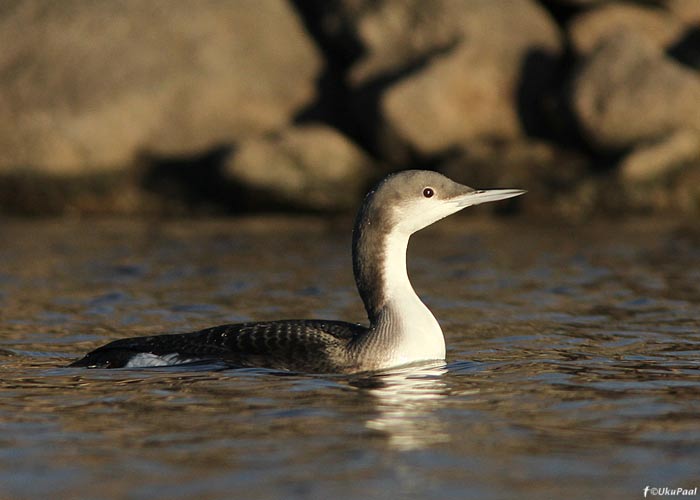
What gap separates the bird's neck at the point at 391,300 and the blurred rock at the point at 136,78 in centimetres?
896

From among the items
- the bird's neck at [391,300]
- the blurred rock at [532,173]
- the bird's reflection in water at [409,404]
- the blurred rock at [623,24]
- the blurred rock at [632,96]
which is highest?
the blurred rock at [623,24]

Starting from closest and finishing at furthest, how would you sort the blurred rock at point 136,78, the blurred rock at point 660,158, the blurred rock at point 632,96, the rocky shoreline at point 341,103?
the blurred rock at point 660,158, the blurred rock at point 632,96, the rocky shoreline at point 341,103, the blurred rock at point 136,78

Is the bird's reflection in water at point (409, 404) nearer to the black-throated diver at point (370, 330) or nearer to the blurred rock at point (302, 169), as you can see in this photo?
the black-throated diver at point (370, 330)

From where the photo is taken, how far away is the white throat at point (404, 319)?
645cm

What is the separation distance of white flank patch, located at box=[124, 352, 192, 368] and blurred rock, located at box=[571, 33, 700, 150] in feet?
28.6

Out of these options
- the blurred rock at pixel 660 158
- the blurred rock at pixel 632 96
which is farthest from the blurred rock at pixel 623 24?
the blurred rock at pixel 660 158

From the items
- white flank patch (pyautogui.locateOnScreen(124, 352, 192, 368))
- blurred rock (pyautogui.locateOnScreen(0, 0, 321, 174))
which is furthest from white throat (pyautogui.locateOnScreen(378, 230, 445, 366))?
blurred rock (pyautogui.locateOnScreen(0, 0, 321, 174))

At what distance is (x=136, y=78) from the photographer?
15.4m

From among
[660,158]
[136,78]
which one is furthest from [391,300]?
[136,78]

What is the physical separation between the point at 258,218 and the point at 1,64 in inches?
151

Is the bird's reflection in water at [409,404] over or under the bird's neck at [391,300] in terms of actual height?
under

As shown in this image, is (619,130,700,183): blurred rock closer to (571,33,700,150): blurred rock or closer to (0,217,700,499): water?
(571,33,700,150): blurred rock

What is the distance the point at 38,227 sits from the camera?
14.0m

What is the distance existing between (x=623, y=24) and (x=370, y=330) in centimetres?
1015
